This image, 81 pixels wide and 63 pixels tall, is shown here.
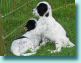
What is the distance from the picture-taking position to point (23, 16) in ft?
10.8

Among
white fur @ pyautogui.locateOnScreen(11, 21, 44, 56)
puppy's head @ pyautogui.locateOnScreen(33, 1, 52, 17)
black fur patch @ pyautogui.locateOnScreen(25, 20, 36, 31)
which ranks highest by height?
puppy's head @ pyautogui.locateOnScreen(33, 1, 52, 17)

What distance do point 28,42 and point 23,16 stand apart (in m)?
0.22

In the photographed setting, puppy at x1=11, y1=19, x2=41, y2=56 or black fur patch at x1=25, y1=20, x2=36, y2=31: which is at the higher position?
black fur patch at x1=25, y1=20, x2=36, y2=31

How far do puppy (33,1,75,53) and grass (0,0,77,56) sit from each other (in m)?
0.04

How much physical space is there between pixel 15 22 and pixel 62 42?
0.43m

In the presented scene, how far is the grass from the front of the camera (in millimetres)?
3271

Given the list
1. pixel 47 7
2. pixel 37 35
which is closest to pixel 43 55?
pixel 37 35

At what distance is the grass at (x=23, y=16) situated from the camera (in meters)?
3.27

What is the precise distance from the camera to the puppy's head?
3.23m

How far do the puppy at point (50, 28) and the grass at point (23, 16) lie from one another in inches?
1.4

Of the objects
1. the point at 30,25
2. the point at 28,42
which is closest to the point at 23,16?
the point at 30,25

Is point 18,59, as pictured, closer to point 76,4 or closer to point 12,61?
point 12,61

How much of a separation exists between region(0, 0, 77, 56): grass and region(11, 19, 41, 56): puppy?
0.04 m

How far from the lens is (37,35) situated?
3.29 meters
